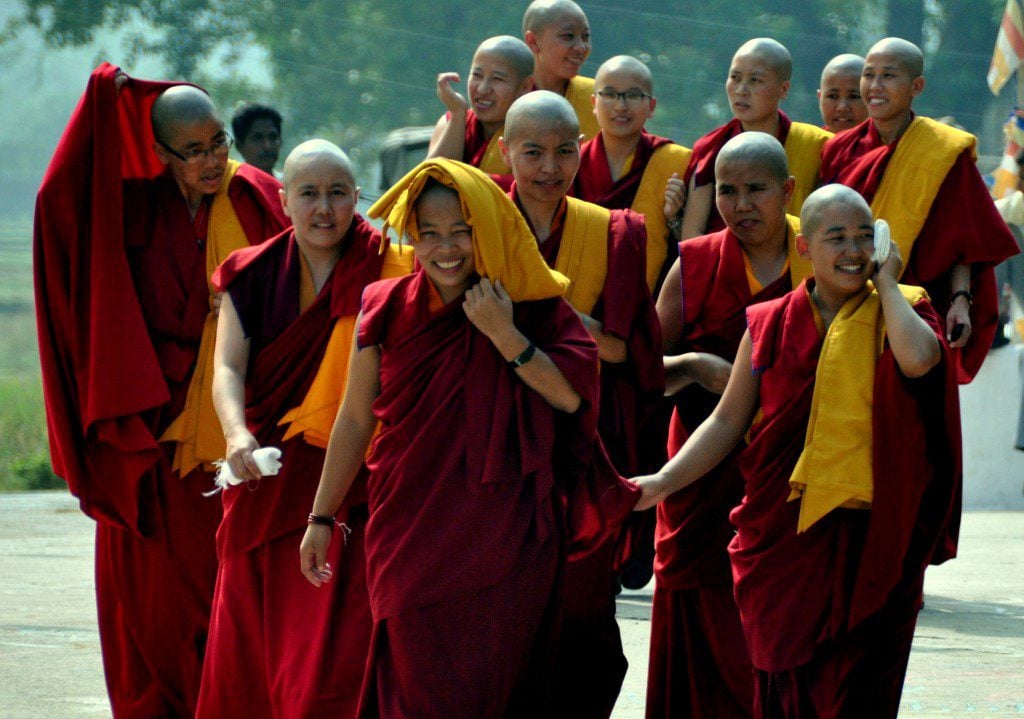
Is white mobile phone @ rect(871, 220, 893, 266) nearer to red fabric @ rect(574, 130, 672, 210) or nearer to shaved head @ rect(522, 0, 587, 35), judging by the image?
red fabric @ rect(574, 130, 672, 210)

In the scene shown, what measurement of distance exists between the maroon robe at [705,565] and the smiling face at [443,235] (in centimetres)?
118

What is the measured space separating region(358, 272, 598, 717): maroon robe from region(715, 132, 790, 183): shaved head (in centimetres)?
110

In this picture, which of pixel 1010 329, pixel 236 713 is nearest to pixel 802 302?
pixel 236 713

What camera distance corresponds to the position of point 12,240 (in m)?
27.8

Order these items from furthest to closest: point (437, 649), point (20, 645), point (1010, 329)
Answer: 1. point (1010, 329)
2. point (20, 645)
3. point (437, 649)

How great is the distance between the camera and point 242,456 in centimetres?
451

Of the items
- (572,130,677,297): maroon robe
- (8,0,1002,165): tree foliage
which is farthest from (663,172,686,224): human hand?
(8,0,1002,165): tree foliage


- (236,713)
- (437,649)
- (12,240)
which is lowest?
(12,240)

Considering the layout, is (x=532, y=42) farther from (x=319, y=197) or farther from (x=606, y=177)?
(x=319, y=197)

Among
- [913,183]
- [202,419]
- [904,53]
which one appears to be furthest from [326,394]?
[904,53]

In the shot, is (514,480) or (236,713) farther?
(236,713)

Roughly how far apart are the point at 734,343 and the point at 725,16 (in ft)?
70.4

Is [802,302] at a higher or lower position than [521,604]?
higher

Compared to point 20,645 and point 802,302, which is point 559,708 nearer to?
point 802,302
